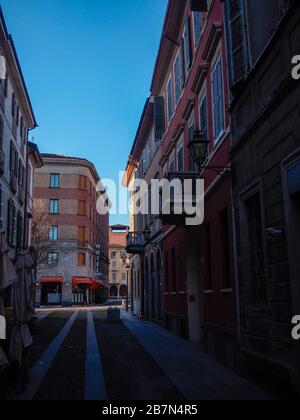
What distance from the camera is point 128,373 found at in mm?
10414

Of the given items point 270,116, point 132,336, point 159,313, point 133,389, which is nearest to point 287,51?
point 270,116

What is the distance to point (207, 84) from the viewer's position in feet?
45.3

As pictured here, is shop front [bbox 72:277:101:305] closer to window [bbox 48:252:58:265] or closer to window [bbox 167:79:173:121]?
window [bbox 48:252:58:265]

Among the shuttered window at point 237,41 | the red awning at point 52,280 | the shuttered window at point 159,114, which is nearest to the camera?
the shuttered window at point 237,41

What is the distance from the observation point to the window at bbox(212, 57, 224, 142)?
474 inches

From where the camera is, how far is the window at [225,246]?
1166 centimetres

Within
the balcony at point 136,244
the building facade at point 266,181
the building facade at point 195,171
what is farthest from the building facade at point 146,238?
the building facade at point 266,181

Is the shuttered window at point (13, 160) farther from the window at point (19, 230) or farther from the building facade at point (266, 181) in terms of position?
the building facade at point (266, 181)

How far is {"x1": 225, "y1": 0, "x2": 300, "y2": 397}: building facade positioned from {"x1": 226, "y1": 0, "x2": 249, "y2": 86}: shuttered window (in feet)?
0.07

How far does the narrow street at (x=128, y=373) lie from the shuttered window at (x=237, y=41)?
18.8 ft

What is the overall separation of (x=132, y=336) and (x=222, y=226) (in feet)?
27.5

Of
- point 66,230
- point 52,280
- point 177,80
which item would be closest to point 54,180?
point 66,230

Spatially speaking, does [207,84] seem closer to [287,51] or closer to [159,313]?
[287,51]

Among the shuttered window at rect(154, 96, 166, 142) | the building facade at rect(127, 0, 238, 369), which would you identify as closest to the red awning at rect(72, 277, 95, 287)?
the building facade at rect(127, 0, 238, 369)
